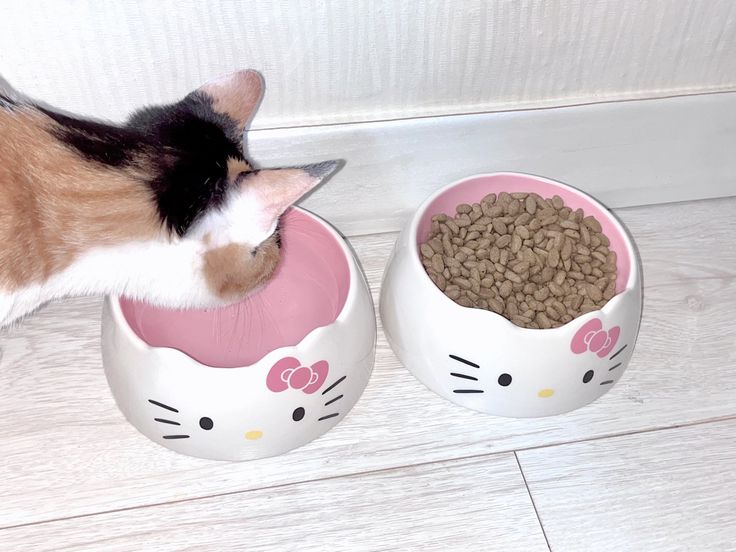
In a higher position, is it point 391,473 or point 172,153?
point 172,153

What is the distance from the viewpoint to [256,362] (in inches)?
39.5

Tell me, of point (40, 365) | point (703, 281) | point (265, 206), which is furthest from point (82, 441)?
point (703, 281)

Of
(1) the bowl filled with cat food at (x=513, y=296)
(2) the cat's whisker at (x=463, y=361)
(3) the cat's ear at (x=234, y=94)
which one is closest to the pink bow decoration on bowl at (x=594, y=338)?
(1) the bowl filled with cat food at (x=513, y=296)

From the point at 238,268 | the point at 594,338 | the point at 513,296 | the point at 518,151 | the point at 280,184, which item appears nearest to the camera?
the point at 280,184

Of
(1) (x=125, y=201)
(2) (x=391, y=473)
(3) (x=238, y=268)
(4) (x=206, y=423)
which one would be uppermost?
(1) (x=125, y=201)

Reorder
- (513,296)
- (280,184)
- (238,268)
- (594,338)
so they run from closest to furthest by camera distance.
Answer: (280,184) → (238,268) → (594,338) → (513,296)

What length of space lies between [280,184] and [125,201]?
17 cm

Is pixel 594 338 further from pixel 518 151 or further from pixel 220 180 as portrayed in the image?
pixel 220 180

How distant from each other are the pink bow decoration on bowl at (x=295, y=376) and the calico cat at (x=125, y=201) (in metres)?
0.14

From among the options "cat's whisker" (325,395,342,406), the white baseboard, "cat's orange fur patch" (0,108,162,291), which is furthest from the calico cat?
the white baseboard

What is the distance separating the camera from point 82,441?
1.08 m

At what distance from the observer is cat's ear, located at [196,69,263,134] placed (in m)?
0.93

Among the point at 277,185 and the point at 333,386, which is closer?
the point at 277,185

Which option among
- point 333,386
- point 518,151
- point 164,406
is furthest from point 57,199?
point 518,151
